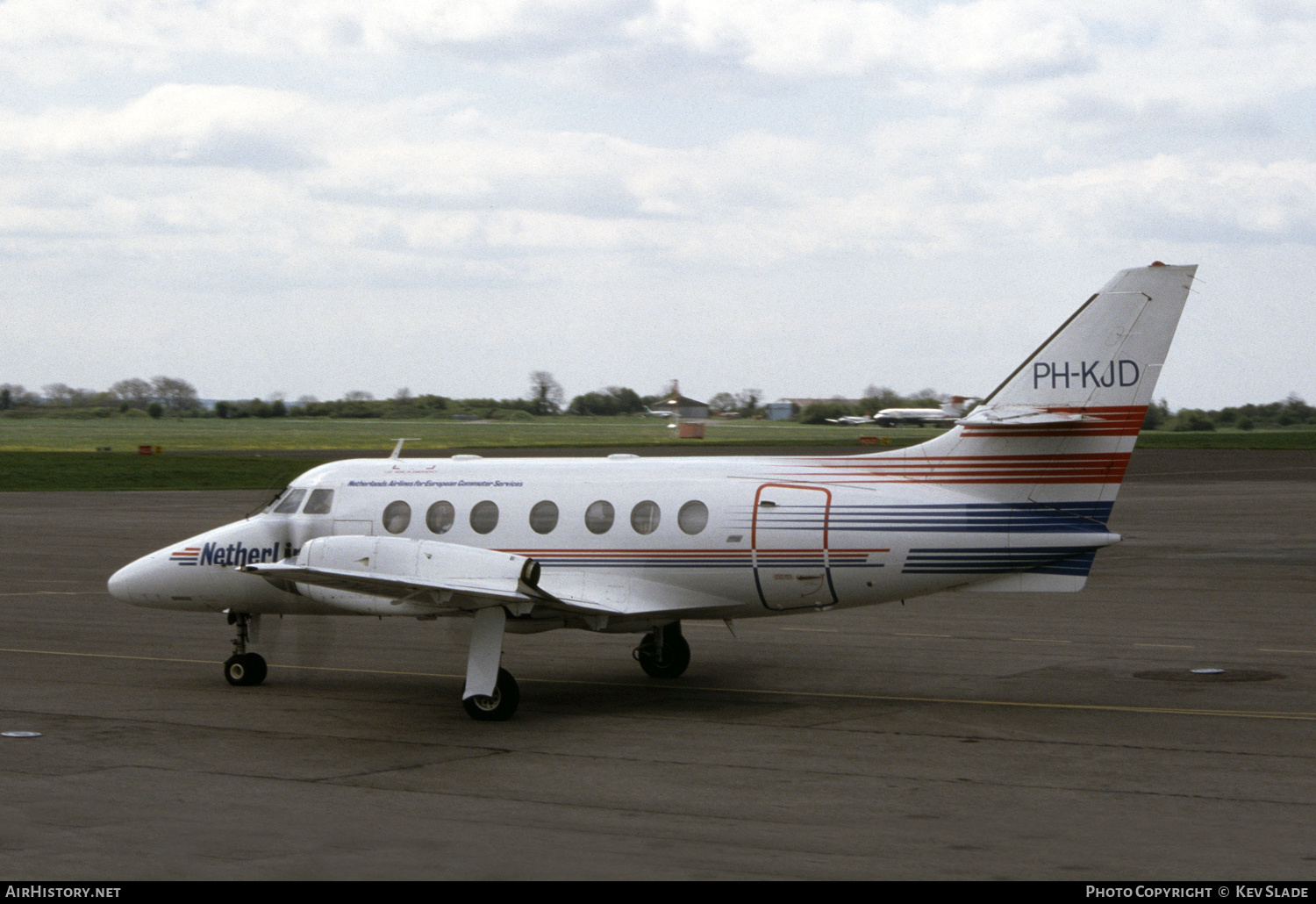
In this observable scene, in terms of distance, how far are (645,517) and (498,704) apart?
9.51 ft

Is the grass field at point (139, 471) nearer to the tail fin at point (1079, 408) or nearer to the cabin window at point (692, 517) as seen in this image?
the cabin window at point (692, 517)

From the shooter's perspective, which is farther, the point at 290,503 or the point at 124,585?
the point at 124,585

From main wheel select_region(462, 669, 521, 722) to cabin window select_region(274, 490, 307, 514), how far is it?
14.5 ft

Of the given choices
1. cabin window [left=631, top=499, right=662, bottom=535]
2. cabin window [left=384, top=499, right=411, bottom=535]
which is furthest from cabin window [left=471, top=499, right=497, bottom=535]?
cabin window [left=631, top=499, right=662, bottom=535]

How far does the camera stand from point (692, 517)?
1711 centimetres

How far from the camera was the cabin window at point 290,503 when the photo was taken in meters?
19.0

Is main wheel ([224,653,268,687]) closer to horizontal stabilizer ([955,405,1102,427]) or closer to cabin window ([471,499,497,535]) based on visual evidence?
cabin window ([471,499,497,535])

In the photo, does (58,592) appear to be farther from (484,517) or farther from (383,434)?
(383,434)

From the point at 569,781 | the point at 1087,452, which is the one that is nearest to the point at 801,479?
the point at 1087,452

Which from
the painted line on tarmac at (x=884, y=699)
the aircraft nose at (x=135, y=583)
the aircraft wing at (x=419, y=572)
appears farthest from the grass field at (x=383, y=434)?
the aircraft wing at (x=419, y=572)

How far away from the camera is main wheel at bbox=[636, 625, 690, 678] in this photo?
19219 millimetres

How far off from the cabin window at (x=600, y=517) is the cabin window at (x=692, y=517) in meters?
0.88

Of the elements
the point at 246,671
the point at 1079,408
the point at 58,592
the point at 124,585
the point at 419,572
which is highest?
the point at 1079,408

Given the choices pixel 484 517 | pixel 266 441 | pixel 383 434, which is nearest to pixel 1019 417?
pixel 484 517
